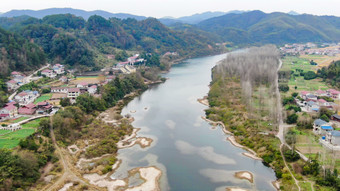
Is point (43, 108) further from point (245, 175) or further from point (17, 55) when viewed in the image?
point (245, 175)

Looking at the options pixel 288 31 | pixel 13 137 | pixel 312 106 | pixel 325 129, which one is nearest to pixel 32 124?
pixel 13 137

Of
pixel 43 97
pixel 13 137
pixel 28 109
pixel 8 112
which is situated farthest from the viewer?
pixel 43 97

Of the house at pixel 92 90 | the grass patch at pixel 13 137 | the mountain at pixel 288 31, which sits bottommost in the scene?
the grass patch at pixel 13 137

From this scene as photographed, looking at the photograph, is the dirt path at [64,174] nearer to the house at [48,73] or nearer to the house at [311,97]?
the house at [48,73]

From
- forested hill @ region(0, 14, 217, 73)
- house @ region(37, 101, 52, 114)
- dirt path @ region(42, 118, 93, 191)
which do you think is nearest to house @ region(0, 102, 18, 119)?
house @ region(37, 101, 52, 114)

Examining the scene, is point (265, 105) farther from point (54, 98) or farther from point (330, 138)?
point (54, 98)

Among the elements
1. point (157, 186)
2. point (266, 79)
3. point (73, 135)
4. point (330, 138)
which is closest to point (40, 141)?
point (73, 135)

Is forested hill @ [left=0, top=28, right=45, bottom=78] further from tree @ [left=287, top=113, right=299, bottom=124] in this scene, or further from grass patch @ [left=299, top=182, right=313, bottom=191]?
grass patch @ [left=299, top=182, right=313, bottom=191]

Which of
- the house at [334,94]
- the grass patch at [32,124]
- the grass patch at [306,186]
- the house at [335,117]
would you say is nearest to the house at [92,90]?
the grass patch at [32,124]
